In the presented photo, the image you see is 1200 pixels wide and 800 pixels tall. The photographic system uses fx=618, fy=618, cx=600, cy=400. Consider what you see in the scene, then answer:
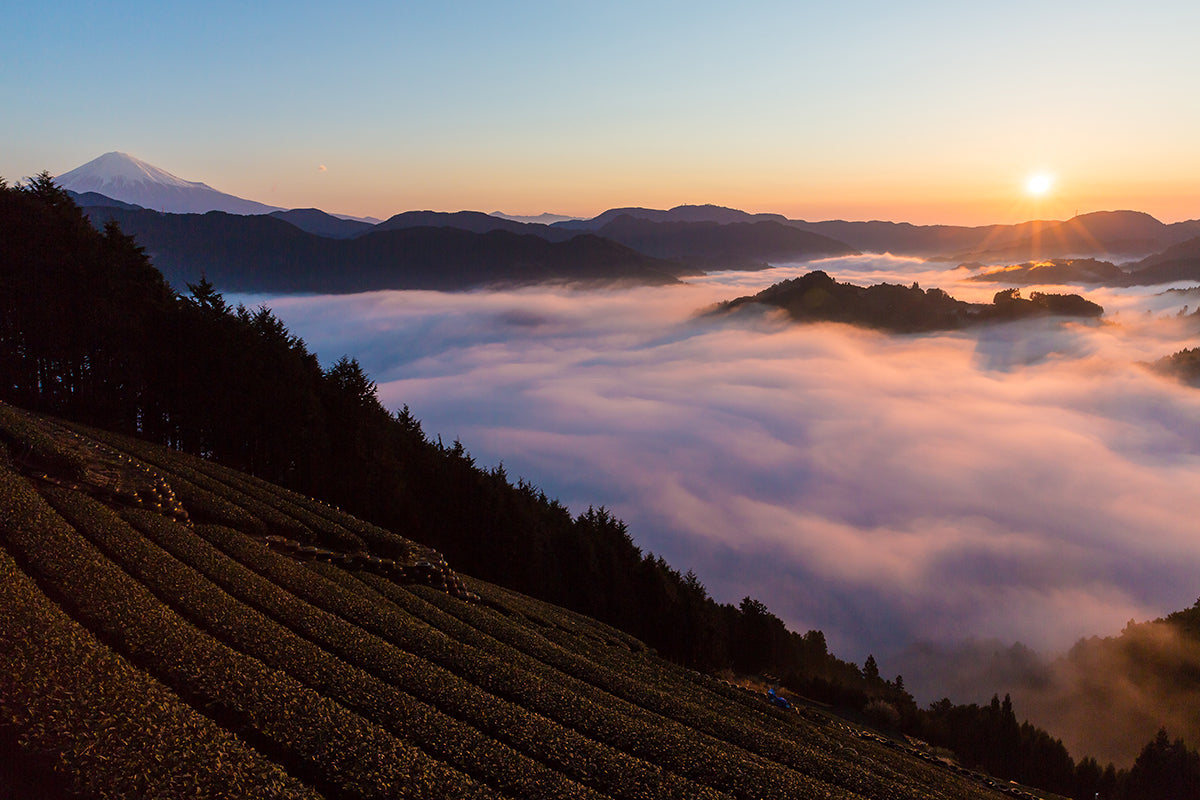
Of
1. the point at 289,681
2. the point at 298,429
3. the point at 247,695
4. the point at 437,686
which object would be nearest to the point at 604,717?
the point at 437,686

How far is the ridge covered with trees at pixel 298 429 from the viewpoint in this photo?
59.3 meters

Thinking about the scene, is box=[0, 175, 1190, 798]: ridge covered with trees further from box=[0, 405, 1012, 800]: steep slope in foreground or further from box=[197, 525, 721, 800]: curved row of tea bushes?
box=[197, 525, 721, 800]: curved row of tea bushes

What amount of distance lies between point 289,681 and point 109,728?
22.0 ft

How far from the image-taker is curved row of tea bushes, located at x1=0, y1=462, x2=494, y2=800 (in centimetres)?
1955

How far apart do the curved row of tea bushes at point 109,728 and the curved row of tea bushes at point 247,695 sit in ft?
5.62

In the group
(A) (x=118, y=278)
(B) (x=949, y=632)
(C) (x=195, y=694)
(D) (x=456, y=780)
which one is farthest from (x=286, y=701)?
(B) (x=949, y=632)

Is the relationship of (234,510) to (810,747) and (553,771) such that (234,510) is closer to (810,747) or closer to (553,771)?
(553,771)

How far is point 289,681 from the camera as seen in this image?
76.4 feet

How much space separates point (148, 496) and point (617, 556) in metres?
57.9

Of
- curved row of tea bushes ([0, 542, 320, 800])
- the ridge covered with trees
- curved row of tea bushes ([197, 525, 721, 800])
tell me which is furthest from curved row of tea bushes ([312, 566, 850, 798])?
Result: the ridge covered with trees

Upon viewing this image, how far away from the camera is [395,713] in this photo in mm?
24344

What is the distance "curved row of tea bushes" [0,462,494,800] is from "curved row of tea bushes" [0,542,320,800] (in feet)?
5.62

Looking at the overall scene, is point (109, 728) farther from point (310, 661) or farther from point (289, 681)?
point (310, 661)

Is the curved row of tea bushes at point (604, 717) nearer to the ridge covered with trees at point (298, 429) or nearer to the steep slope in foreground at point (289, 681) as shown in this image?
the steep slope in foreground at point (289, 681)
